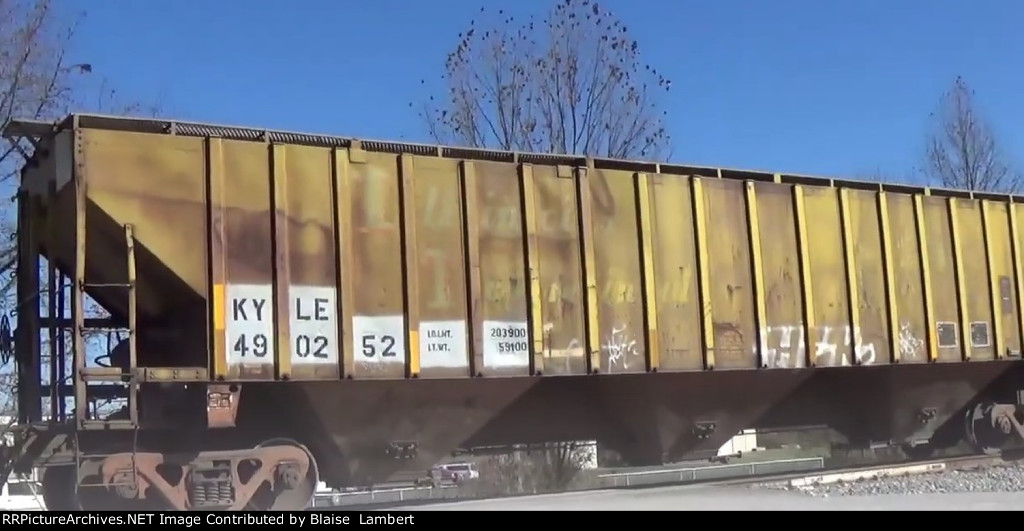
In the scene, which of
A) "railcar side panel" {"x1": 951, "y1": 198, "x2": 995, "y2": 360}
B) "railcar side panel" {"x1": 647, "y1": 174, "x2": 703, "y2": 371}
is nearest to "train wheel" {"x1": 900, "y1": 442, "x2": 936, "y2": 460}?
"railcar side panel" {"x1": 951, "y1": 198, "x2": 995, "y2": 360}

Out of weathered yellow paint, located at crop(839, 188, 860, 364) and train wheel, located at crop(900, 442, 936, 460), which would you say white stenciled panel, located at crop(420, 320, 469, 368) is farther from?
train wheel, located at crop(900, 442, 936, 460)

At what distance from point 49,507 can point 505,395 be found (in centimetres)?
465

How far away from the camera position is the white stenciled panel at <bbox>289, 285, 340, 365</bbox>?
9.75 metres

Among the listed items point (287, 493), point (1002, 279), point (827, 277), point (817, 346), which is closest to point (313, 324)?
point (287, 493)

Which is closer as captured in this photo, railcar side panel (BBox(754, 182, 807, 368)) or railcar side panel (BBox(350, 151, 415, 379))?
railcar side panel (BBox(350, 151, 415, 379))

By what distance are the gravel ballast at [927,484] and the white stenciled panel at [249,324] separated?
6.11 metres

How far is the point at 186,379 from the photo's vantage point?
928cm

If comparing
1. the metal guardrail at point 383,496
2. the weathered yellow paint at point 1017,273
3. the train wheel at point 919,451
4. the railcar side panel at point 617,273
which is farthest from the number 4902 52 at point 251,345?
the weathered yellow paint at point 1017,273

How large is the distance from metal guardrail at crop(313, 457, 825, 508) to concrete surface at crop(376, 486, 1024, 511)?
1277 millimetres

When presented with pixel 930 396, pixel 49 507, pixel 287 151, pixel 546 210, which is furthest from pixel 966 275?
pixel 49 507

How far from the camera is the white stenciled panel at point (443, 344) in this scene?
10.3m

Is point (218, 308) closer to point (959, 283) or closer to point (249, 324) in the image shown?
point (249, 324)

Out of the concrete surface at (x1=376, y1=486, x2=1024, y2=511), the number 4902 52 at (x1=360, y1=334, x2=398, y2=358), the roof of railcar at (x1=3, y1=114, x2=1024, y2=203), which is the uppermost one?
the roof of railcar at (x1=3, y1=114, x2=1024, y2=203)
